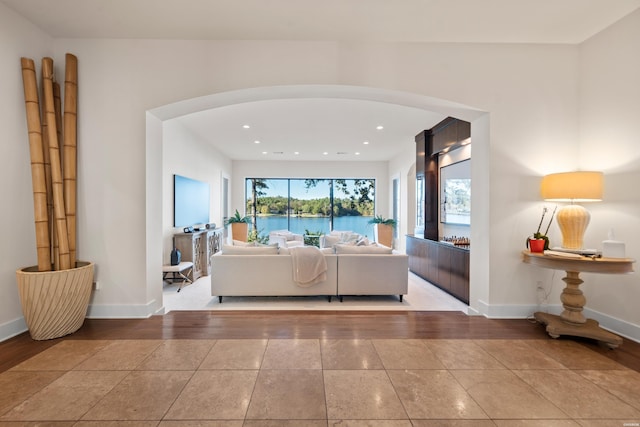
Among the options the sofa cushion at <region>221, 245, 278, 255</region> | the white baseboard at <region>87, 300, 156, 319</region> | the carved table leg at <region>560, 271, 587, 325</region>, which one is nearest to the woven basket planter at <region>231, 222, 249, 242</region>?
the sofa cushion at <region>221, 245, 278, 255</region>

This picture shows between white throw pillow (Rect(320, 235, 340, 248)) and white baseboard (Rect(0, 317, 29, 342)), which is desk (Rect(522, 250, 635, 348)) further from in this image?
white baseboard (Rect(0, 317, 29, 342))

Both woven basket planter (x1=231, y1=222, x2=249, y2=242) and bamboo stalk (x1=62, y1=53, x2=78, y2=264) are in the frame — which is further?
woven basket planter (x1=231, y1=222, x2=249, y2=242)

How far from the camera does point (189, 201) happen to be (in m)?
6.07

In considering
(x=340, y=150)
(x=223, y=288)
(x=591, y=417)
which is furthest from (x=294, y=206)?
Result: (x=591, y=417)

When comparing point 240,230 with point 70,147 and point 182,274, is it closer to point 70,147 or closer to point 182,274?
point 182,274

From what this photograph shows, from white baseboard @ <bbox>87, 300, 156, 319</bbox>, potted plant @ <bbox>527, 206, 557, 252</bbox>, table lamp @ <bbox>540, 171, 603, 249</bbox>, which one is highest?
table lamp @ <bbox>540, 171, 603, 249</bbox>

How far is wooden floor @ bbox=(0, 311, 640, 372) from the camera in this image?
9.29 feet

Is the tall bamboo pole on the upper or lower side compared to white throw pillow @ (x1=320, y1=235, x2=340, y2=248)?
upper

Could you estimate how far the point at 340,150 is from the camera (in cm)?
818

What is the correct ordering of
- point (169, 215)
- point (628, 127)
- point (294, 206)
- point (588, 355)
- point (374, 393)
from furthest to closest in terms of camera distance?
point (294, 206), point (169, 215), point (628, 127), point (588, 355), point (374, 393)

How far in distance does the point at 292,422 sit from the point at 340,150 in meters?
7.07

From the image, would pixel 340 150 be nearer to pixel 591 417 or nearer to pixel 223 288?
pixel 223 288

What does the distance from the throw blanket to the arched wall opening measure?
171cm

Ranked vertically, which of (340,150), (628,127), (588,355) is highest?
(340,150)
